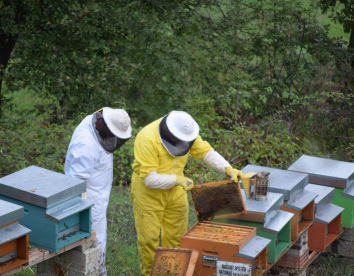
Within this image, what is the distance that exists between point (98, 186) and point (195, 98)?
15.9ft

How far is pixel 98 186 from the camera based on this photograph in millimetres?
4250

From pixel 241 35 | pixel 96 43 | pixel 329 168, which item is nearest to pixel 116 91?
pixel 96 43

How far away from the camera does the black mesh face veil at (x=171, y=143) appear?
4.16 m

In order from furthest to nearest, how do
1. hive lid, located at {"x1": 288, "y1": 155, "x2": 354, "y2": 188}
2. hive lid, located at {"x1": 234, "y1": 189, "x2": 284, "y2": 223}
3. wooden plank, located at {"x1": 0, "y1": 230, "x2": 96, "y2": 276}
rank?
hive lid, located at {"x1": 288, "y1": 155, "x2": 354, "y2": 188} < hive lid, located at {"x1": 234, "y1": 189, "x2": 284, "y2": 223} < wooden plank, located at {"x1": 0, "y1": 230, "x2": 96, "y2": 276}

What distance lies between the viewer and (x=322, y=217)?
4652 mm

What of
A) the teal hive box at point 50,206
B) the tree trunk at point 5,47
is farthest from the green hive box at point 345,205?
the tree trunk at point 5,47

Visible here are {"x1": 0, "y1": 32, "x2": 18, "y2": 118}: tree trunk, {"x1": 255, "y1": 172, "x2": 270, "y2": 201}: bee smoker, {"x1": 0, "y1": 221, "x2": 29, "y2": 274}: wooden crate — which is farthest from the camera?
{"x1": 0, "y1": 32, "x2": 18, "y2": 118}: tree trunk

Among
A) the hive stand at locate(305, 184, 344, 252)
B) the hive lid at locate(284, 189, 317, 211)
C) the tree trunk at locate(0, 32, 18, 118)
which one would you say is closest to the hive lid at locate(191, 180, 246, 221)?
the hive lid at locate(284, 189, 317, 211)

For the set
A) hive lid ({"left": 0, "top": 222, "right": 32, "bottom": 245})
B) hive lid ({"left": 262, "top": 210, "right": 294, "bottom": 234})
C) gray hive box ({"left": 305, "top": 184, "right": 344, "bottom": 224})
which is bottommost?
gray hive box ({"left": 305, "top": 184, "right": 344, "bottom": 224})

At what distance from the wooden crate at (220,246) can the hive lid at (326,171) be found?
1330 mm

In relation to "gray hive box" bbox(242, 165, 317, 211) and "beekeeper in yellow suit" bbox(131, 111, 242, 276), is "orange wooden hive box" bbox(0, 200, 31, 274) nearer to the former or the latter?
"beekeeper in yellow suit" bbox(131, 111, 242, 276)

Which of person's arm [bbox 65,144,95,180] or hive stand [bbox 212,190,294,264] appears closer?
hive stand [bbox 212,190,294,264]

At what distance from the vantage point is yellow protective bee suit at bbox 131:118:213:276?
4234 millimetres

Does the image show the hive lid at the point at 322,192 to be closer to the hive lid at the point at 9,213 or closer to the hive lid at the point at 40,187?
the hive lid at the point at 40,187
